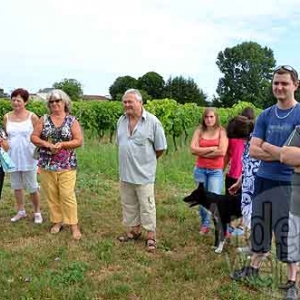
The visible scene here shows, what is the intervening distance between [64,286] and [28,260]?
735 millimetres

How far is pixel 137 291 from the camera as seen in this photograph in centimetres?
371

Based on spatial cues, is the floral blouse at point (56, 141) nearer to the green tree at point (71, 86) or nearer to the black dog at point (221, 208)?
the black dog at point (221, 208)

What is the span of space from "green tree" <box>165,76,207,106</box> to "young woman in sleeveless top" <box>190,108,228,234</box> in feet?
175

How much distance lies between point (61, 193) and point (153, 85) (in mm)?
57820

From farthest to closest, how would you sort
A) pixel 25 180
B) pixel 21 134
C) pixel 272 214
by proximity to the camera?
pixel 25 180, pixel 21 134, pixel 272 214

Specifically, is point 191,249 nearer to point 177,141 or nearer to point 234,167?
point 234,167

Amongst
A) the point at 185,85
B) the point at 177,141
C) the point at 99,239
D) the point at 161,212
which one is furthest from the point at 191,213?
the point at 185,85

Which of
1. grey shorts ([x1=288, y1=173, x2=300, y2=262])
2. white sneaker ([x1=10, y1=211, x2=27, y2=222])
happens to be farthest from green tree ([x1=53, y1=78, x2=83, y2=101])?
grey shorts ([x1=288, y1=173, x2=300, y2=262])

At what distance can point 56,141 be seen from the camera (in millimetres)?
5031

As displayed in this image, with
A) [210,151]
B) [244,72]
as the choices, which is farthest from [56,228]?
[244,72]

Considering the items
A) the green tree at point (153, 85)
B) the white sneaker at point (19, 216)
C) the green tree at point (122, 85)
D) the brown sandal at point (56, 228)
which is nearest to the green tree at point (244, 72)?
the green tree at point (153, 85)

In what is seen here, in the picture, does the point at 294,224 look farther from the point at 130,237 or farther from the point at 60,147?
the point at 60,147

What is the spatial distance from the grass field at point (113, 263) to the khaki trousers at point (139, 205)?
24 cm

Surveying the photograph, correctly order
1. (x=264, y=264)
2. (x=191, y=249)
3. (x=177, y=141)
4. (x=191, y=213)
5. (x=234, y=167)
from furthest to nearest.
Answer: (x=177, y=141) → (x=191, y=213) → (x=234, y=167) → (x=191, y=249) → (x=264, y=264)
